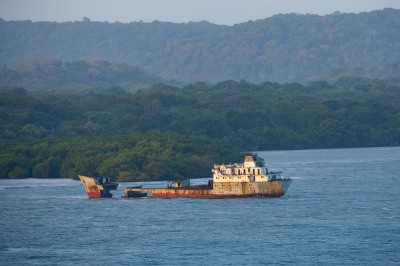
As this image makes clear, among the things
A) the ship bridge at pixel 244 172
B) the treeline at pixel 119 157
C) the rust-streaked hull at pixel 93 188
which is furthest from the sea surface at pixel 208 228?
the treeline at pixel 119 157

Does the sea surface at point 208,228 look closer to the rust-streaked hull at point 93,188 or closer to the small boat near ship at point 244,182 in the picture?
the small boat near ship at point 244,182

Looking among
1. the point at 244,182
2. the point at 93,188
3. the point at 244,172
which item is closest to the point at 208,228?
the point at 244,172

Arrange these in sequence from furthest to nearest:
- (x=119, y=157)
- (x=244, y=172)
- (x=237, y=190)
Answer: (x=119, y=157)
(x=237, y=190)
(x=244, y=172)

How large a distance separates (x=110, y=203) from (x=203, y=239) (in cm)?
3048

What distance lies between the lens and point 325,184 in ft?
456

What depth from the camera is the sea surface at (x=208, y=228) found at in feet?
286

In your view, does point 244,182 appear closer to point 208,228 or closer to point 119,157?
point 208,228

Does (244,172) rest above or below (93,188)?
above

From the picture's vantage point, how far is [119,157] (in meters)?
158

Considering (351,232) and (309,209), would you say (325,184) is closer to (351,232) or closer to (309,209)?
(309,209)

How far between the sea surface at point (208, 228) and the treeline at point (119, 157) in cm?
1448

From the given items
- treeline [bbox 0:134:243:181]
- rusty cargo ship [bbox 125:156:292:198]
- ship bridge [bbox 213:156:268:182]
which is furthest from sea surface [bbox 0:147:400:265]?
treeline [bbox 0:134:243:181]

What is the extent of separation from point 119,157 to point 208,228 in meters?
58.0

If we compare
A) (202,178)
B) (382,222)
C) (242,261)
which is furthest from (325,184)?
(242,261)
